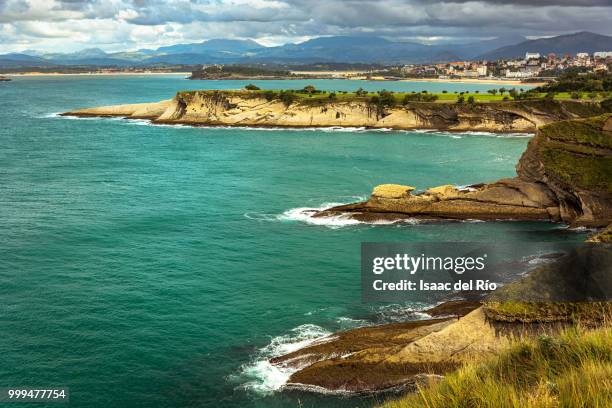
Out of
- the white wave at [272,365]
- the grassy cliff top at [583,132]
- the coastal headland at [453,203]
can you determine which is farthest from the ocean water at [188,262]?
the grassy cliff top at [583,132]

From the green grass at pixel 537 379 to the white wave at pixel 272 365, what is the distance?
10.7 m

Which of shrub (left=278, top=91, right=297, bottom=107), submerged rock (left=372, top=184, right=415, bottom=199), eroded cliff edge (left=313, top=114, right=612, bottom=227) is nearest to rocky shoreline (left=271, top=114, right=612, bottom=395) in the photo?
eroded cliff edge (left=313, top=114, right=612, bottom=227)

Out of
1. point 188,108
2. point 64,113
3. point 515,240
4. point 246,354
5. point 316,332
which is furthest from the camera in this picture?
point 64,113

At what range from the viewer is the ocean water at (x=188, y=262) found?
21422mm

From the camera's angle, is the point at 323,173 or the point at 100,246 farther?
the point at 323,173

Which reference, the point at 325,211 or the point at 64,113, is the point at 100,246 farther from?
the point at 64,113

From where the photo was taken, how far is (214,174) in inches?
2408

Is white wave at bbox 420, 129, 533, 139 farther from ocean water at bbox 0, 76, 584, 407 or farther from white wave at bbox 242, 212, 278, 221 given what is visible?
white wave at bbox 242, 212, 278, 221

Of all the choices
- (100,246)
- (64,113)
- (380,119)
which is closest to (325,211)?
(100,246)

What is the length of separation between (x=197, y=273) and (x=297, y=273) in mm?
5519

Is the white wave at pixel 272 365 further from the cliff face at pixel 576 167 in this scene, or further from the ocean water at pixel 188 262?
the cliff face at pixel 576 167

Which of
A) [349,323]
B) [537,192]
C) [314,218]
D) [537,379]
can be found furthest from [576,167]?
[537,379]

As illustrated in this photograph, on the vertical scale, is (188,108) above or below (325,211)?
above

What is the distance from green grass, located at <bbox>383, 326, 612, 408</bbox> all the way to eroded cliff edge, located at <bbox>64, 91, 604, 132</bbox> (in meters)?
87.5
